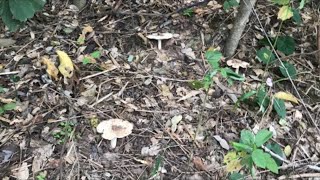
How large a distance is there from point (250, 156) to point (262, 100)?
693mm

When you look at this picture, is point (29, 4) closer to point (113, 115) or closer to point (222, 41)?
point (113, 115)

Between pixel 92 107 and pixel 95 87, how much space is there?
174 mm

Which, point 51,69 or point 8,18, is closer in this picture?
point 8,18

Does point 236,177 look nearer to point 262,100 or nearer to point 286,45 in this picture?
point 262,100

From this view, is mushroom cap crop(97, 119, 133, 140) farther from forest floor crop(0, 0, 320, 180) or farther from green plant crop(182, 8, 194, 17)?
green plant crop(182, 8, 194, 17)

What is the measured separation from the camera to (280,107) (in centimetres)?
270

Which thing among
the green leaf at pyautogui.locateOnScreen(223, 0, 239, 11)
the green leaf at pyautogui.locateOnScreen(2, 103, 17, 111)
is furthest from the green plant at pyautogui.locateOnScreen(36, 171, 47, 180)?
the green leaf at pyautogui.locateOnScreen(223, 0, 239, 11)

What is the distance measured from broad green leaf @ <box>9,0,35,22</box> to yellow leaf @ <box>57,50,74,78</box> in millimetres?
529

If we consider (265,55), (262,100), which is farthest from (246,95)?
(265,55)

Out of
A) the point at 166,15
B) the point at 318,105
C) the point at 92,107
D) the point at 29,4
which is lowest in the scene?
the point at 318,105

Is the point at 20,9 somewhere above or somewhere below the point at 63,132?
above

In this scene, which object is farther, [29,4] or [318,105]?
[318,105]

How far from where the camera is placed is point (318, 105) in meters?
2.88

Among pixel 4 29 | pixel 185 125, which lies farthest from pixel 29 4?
pixel 185 125
